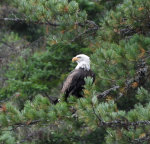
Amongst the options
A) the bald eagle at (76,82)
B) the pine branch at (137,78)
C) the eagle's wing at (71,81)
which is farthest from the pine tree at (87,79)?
the eagle's wing at (71,81)

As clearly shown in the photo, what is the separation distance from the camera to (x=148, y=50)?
19.6ft

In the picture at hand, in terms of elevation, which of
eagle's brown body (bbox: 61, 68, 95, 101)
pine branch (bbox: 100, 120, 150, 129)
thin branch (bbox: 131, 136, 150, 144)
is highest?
eagle's brown body (bbox: 61, 68, 95, 101)

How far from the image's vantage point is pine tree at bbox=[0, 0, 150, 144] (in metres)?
4.84

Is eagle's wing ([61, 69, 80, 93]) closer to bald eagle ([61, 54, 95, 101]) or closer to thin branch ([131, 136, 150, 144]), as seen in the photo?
bald eagle ([61, 54, 95, 101])

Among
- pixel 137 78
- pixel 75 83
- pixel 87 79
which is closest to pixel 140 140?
pixel 87 79

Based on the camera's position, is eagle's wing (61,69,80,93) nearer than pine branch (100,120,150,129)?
No

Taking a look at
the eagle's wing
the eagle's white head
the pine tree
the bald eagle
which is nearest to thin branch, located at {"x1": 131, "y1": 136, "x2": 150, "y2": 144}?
the pine tree

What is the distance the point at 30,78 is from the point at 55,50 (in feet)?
2.96

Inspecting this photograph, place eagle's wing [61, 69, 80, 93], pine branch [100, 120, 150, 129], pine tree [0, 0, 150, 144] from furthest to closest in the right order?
1. eagle's wing [61, 69, 80, 93]
2. pine tree [0, 0, 150, 144]
3. pine branch [100, 120, 150, 129]

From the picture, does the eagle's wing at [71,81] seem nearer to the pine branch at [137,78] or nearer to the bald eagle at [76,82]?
the bald eagle at [76,82]

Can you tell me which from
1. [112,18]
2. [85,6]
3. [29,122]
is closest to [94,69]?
[112,18]

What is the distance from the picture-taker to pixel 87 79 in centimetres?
454

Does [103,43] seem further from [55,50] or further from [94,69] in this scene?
[55,50]

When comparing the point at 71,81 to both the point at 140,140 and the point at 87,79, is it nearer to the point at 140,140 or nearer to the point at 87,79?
the point at 140,140
